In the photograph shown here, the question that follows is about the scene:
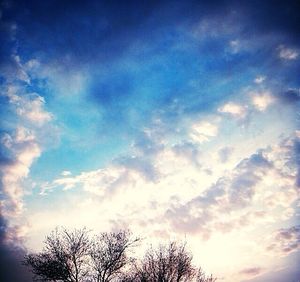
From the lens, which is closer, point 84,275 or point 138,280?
point 84,275

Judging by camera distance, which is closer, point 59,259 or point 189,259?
point 59,259

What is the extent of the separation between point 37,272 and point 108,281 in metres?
9.69

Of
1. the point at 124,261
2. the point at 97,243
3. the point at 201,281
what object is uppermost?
the point at 97,243

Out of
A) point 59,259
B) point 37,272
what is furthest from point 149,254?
point 37,272

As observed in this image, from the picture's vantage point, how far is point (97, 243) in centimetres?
3934

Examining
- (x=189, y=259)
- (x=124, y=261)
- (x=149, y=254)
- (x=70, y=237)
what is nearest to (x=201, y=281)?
(x=189, y=259)

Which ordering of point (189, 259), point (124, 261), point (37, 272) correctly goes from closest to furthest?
point (37, 272), point (124, 261), point (189, 259)

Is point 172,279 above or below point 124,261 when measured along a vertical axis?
below

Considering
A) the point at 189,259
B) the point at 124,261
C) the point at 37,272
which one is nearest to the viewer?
the point at 37,272

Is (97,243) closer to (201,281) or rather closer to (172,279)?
(172,279)

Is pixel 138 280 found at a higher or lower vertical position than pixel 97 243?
lower

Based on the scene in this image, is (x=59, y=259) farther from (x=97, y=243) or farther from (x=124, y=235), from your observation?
(x=124, y=235)

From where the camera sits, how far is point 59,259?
37312 mm

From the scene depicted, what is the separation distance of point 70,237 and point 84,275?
557 centimetres
